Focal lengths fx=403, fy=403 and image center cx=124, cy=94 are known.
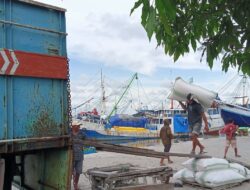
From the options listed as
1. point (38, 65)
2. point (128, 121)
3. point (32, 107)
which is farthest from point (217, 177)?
point (128, 121)

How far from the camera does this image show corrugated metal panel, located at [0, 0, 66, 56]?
5375 mm

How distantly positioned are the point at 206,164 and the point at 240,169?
1204mm

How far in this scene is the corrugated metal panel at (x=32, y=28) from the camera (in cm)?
538

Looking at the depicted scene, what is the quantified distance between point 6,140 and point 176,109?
43395 millimetres

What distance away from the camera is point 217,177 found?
882 cm

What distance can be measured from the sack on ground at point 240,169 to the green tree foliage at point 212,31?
6626 millimetres

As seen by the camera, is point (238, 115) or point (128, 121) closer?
point (238, 115)

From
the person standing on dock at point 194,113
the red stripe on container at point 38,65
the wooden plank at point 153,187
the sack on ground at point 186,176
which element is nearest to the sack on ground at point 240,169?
the sack on ground at point 186,176

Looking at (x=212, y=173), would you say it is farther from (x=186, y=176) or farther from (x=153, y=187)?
(x=153, y=187)

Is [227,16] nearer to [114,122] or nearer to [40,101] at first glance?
[40,101]

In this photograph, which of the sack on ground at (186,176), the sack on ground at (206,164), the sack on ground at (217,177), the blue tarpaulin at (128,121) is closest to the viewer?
the sack on ground at (217,177)

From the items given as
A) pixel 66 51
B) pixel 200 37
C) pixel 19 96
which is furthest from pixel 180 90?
pixel 200 37

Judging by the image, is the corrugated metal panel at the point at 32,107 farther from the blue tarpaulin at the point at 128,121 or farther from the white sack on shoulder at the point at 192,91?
the blue tarpaulin at the point at 128,121

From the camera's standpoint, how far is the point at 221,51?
3.26 meters
